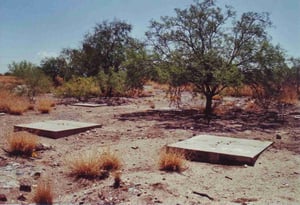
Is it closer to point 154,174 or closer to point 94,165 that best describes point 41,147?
point 94,165

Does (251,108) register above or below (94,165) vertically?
above

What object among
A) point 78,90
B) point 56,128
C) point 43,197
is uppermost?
point 78,90

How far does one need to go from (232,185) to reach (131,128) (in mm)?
5940

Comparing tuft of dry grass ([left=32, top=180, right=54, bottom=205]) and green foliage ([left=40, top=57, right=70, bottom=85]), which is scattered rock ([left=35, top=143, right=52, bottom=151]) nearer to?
tuft of dry grass ([left=32, top=180, right=54, bottom=205])

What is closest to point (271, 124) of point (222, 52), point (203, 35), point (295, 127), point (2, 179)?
point (295, 127)

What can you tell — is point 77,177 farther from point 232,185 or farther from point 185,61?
point 185,61

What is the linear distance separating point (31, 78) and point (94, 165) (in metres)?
15.6

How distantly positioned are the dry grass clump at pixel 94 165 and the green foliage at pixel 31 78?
48.0 ft

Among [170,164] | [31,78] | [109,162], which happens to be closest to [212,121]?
[170,164]

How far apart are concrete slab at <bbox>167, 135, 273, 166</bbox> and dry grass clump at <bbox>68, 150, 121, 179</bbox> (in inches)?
63.7

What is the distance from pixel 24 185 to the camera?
558 cm

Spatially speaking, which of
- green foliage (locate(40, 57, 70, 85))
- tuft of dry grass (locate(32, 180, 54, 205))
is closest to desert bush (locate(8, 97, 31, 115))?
tuft of dry grass (locate(32, 180, 54, 205))

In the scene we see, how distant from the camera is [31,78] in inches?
814

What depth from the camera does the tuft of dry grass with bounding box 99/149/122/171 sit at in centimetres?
651
